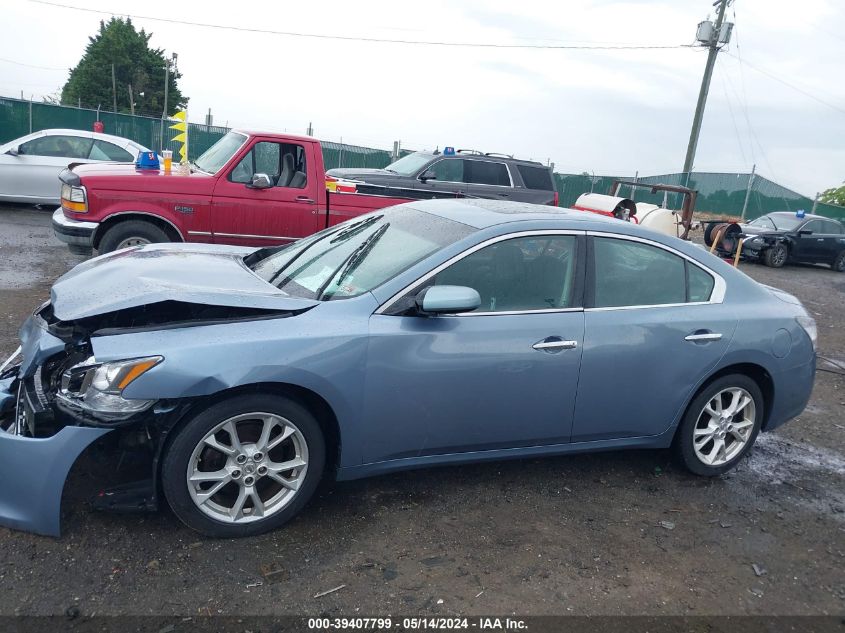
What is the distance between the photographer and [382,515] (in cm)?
366

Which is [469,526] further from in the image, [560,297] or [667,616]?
[560,297]

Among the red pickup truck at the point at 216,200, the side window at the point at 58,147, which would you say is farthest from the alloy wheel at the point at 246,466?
the side window at the point at 58,147

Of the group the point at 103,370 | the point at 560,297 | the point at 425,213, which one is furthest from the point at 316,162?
the point at 103,370

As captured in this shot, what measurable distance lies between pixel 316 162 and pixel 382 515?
5485 mm

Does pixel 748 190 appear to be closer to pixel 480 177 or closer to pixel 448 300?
pixel 480 177

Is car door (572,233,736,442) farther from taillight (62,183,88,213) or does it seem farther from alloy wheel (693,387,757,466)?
taillight (62,183,88,213)

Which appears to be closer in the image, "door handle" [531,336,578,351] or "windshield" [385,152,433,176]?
"door handle" [531,336,578,351]

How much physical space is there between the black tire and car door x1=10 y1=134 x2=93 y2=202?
5996 mm

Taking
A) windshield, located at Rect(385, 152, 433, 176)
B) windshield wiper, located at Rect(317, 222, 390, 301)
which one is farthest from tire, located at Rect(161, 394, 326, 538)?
windshield, located at Rect(385, 152, 433, 176)

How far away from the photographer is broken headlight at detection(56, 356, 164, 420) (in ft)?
9.73

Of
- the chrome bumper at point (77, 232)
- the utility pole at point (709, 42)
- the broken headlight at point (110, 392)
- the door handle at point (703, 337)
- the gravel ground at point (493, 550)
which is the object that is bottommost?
the gravel ground at point (493, 550)

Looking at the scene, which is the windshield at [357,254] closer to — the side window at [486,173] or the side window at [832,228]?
the side window at [486,173]

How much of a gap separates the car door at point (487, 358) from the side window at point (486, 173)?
9594 millimetres

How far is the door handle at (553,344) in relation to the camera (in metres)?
3.70
